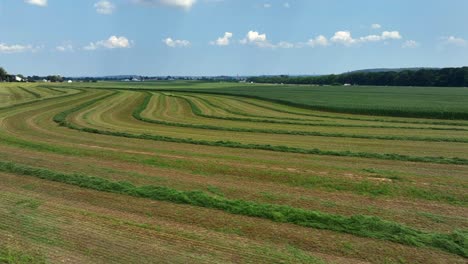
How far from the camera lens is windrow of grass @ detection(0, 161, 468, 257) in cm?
966

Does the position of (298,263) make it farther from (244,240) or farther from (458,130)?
(458,130)

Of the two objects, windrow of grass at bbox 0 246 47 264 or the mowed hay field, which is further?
the mowed hay field

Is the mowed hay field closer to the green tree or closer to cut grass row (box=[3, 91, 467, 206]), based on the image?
cut grass row (box=[3, 91, 467, 206])

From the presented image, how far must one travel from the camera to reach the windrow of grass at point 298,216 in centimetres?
966

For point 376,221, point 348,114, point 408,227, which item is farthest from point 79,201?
point 348,114

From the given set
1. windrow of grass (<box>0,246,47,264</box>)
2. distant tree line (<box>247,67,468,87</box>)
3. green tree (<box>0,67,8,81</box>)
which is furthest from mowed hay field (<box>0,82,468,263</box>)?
green tree (<box>0,67,8,81</box>)

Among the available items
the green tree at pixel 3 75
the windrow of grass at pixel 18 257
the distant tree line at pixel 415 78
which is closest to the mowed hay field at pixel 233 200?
the windrow of grass at pixel 18 257

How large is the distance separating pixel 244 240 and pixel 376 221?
3739 millimetres

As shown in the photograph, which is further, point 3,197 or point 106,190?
point 106,190

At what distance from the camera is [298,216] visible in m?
11.1

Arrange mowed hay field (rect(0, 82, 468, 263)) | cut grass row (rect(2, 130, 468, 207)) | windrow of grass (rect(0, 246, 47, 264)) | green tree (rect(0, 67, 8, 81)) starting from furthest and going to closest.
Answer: green tree (rect(0, 67, 8, 81)) → cut grass row (rect(2, 130, 468, 207)) → mowed hay field (rect(0, 82, 468, 263)) → windrow of grass (rect(0, 246, 47, 264))

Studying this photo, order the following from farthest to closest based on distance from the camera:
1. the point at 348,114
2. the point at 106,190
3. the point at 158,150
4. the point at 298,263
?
the point at 348,114
the point at 158,150
the point at 106,190
the point at 298,263

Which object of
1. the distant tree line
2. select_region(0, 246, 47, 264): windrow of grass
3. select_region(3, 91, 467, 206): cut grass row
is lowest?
select_region(3, 91, 467, 206): cut grass row

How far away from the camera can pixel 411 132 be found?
96.4ft
